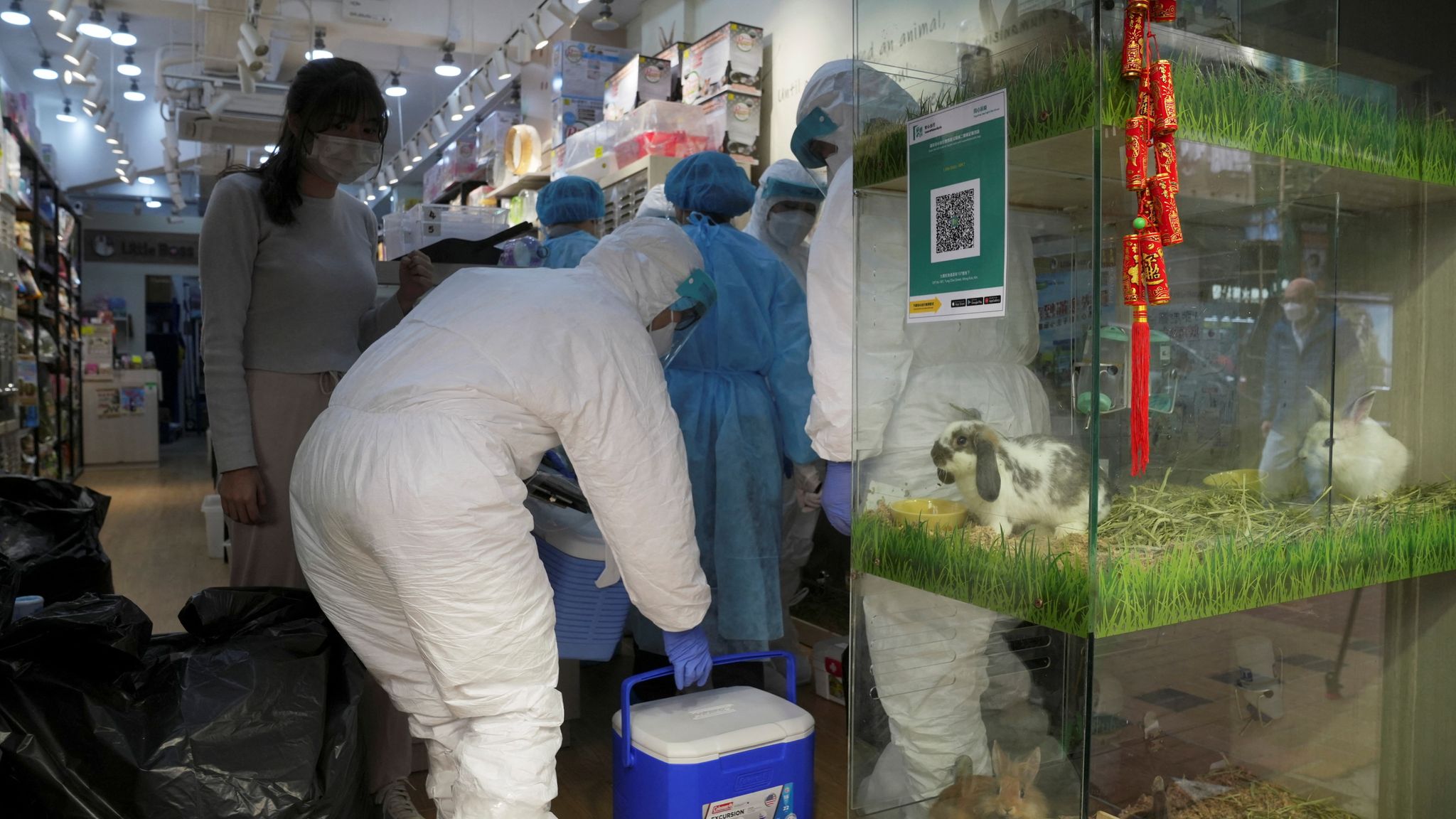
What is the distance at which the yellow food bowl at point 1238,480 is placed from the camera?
146 cm

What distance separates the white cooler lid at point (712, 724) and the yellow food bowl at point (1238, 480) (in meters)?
0.85

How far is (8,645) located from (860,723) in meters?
1.33

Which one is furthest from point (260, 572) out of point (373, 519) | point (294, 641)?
point (373, 519)

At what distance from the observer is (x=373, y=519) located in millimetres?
1597

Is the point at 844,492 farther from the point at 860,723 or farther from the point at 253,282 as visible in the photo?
the point at 253,282

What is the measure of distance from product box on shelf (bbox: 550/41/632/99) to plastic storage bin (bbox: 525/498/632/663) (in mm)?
3624

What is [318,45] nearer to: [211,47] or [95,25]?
[211,47]

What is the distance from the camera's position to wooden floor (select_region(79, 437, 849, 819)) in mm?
2424

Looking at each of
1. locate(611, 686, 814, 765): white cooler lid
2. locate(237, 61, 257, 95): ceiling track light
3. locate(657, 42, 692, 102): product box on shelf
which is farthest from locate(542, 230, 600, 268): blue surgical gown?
locate(237, 61, 257, 95): ceiling track light

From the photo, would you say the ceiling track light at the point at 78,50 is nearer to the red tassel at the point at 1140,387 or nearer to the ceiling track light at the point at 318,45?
the ceiling track light at the point at 318,45

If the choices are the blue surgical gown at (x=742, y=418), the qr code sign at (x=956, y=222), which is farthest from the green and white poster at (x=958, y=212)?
the blue surgical gown at (x=742, y=418)

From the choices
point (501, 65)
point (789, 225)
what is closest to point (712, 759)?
point (789, 225)

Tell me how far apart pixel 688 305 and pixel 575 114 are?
3.71 m

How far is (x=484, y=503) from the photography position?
162cm
